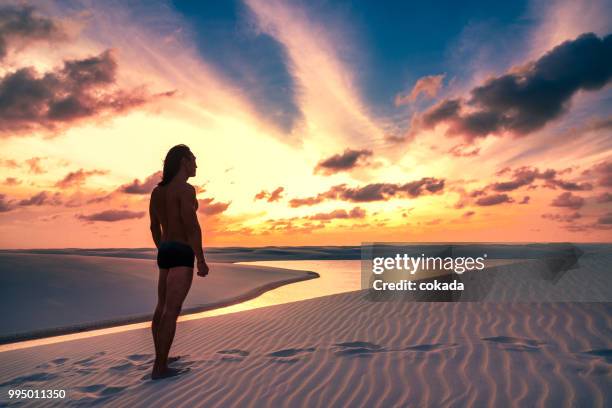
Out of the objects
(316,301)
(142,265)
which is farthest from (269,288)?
(316,301)

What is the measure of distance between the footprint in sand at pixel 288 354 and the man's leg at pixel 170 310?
1.34 m

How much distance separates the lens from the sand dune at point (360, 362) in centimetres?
432

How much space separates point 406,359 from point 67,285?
467 inches

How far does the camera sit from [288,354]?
5.98 meters

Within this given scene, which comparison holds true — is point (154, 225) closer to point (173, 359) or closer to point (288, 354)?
point (173, 359)

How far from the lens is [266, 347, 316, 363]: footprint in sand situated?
5.65 meters

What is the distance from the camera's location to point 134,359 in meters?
6.27

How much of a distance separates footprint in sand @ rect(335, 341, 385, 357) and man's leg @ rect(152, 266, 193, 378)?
6.90ft

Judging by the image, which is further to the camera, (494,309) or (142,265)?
(142,265)

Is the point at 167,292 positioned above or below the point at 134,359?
above

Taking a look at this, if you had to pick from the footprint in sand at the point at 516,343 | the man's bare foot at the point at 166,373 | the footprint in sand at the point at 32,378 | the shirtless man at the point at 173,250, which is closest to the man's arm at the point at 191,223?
the shirtless man at the point at 173,250

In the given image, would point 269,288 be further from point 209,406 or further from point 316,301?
point 209,406

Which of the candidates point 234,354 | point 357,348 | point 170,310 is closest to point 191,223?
point 170,310

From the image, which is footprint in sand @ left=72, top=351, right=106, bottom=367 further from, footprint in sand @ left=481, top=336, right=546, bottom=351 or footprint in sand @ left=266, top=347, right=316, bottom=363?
footprint in sand @ left=481, top=336, right=546, bottom=351
